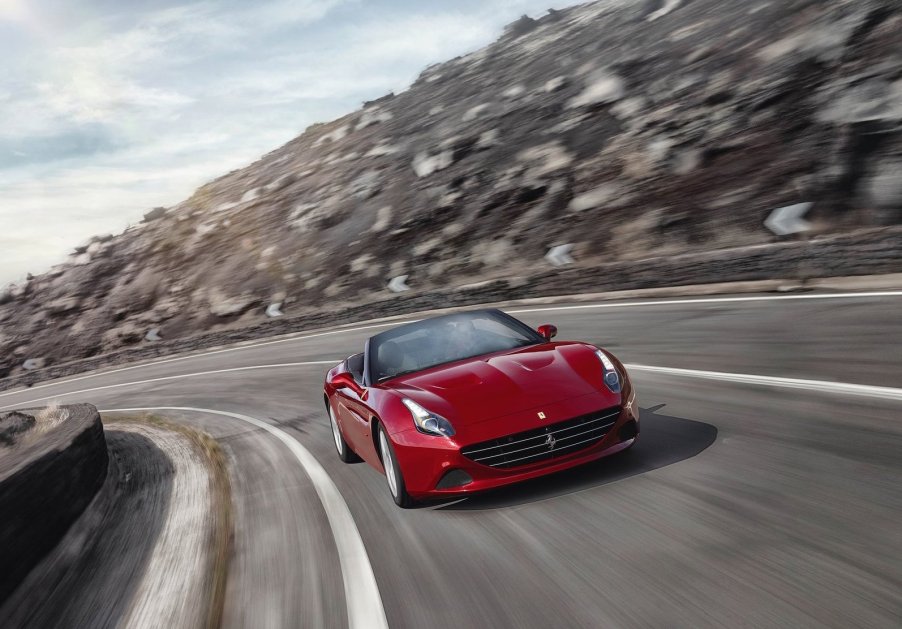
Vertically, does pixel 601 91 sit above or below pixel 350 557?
above

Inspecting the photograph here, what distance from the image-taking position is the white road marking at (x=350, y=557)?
3.85 meters

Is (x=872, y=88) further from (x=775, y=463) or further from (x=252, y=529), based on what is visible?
(x=252, y=529)

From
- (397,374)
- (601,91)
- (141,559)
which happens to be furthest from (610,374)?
(601,91)

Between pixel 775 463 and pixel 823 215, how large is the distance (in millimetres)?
10265

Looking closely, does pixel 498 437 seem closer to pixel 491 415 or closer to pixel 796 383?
pixel 491 415

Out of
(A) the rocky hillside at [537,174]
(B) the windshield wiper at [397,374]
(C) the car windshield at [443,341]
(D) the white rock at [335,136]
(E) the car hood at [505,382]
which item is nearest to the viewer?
(E) the car hood at [505,382]

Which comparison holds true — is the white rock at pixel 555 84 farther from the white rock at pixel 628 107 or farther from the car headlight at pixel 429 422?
the car headlight at pixel 429 422

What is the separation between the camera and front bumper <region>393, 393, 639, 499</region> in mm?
4883

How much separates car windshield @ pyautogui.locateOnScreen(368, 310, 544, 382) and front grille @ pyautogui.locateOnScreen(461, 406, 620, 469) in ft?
4.45

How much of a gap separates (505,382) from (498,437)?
513 mm

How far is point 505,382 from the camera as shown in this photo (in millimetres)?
5281

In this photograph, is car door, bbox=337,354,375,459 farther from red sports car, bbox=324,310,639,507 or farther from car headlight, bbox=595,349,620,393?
car headlight, bbox=595,349,620,393

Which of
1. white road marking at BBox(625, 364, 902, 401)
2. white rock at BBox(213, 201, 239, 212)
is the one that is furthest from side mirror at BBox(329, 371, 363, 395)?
white rock at BBox(213, 201, 239, 212)

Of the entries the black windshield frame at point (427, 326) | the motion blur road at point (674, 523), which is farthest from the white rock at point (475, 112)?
the black windshield frame at point (427, 326)
